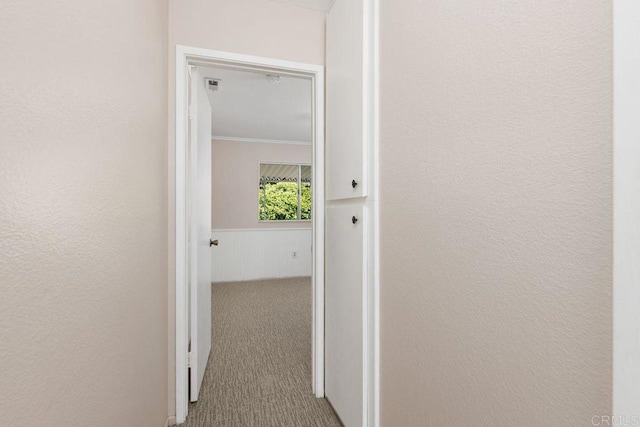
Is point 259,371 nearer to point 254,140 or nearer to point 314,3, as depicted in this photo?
point 314,3

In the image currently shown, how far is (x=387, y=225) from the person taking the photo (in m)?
1.34

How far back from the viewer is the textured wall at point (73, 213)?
1.63ft

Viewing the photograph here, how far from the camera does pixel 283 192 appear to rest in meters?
6.01

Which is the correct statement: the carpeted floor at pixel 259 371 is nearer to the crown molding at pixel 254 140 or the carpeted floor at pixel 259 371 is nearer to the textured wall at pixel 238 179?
the textured wall at pixel 238 179

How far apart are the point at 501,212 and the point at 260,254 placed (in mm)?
5205

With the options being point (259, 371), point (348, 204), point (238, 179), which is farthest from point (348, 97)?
point (238, 179)

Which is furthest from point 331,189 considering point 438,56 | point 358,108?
point 438,56

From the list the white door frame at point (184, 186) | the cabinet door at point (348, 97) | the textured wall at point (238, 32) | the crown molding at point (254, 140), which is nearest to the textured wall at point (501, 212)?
the cabinet door at point (348, 97)

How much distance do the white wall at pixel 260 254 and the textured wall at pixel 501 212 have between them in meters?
4.63

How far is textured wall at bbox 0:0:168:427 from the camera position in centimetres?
50

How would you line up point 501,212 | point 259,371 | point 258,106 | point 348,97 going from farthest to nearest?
point 258,106 < point 259,371 < point 348,97 < point 501,212

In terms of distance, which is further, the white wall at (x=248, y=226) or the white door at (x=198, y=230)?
the white wall at (x=248, y=226)

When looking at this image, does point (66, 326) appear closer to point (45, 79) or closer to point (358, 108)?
point (45, 79)

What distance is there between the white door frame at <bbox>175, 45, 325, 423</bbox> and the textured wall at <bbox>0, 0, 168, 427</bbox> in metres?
0.52
